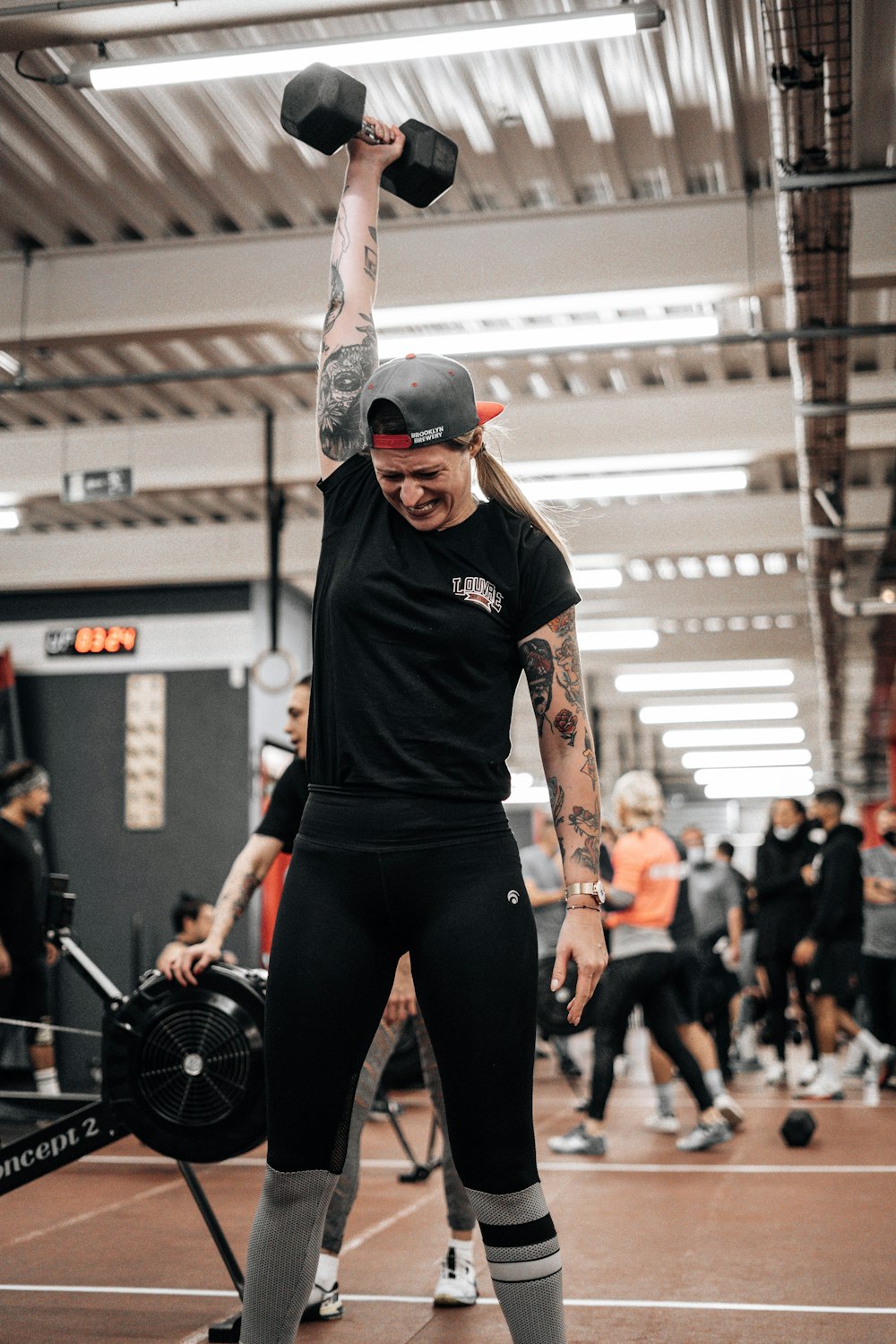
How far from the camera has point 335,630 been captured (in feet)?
6.09

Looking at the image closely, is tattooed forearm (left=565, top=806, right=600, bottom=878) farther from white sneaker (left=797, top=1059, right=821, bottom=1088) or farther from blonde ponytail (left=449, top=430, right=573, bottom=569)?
white sneaker (left=797, top=1059, right=821, bottom=1088)

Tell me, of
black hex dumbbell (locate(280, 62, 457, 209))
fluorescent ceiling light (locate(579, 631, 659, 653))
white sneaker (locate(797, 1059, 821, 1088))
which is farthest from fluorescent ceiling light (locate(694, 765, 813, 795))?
black hex dumbbell (locate(280, 62, 457, 209))

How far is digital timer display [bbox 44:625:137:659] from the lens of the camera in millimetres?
10797

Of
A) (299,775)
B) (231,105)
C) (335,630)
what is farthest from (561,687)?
(231,105)

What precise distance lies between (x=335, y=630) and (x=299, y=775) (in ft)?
4.84

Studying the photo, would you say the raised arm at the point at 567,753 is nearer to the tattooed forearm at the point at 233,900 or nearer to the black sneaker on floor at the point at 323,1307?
the tattooed forearm at the point at 233,900

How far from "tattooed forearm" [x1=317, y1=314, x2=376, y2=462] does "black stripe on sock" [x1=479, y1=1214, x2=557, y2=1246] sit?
1.05 metres

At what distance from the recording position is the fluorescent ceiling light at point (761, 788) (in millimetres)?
28109

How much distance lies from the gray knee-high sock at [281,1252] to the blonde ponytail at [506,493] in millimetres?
907

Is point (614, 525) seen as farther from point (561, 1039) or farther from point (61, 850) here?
point (61, 850)

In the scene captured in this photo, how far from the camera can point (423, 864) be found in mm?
1761

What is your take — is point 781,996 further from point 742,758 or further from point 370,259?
point 742,758

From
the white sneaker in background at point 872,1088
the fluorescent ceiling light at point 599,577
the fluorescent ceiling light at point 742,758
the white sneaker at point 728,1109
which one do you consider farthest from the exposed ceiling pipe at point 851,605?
the fluorescent ceiling light at point 742,758

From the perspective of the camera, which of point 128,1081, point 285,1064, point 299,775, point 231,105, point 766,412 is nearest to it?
point 285,1064
